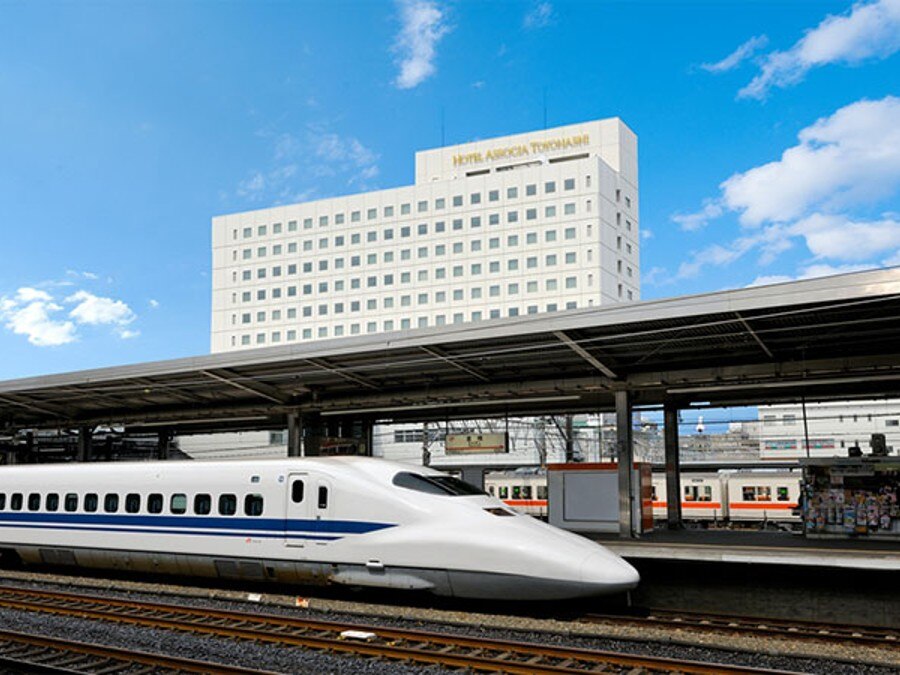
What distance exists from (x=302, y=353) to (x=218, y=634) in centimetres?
866

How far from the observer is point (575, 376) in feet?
70.7

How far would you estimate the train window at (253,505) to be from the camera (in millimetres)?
15242

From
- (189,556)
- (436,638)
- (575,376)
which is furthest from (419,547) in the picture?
(575,376)

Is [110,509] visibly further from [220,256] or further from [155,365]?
[220,256]

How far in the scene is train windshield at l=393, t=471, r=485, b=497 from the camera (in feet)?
46.1

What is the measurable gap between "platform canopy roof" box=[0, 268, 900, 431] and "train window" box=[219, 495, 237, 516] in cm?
465

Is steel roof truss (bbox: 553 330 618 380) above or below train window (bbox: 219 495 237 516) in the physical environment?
above

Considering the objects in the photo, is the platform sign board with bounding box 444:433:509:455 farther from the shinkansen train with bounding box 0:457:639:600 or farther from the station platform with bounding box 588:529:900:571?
the shinkansen train with bounding box 0:457:639:600

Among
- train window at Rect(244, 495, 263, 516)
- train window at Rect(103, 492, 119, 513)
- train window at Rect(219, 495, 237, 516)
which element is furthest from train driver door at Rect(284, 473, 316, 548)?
train window at Rect(103, 492, 119, 513)

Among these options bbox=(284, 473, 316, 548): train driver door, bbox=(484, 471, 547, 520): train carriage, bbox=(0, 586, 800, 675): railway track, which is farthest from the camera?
bbox=(484, 471, 547, 520): train carriage

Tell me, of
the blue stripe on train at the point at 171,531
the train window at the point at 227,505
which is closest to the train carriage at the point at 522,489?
the blue stripe on train at the point at 171,531

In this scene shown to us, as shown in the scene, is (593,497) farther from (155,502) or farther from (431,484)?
(155,502)

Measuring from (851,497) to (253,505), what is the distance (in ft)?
44.5

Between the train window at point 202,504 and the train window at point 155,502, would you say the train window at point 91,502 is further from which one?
the train window at point 202,504
